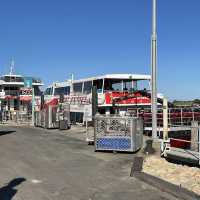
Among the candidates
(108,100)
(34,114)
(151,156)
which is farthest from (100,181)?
(34,114)

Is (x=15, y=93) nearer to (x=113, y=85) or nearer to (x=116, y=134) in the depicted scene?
(x=113, y=85)

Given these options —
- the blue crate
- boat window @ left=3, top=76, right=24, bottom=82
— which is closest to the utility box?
the blue crate

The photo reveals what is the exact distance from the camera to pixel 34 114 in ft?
109

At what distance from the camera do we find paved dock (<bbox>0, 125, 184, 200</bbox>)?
8680 mm

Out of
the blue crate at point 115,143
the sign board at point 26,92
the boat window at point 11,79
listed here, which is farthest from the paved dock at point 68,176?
the boat window at point 11,79

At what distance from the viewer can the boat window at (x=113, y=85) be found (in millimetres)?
30281

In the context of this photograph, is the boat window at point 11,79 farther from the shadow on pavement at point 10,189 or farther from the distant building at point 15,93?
the shadow on pavement at point 10,189

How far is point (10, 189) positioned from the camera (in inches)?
359

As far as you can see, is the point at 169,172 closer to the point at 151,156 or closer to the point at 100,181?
the point at 100,181

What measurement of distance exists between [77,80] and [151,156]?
21.4 metres

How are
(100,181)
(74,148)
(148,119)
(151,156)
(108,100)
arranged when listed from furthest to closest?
1. (108,100)
2. (148,119)
3. (74,148)
4. (151,156)
5. (100,181)

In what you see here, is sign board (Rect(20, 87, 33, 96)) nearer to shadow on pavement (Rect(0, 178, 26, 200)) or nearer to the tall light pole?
the tall light pole

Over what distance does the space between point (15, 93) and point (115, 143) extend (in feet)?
127

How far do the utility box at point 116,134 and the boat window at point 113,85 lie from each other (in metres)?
14.3
